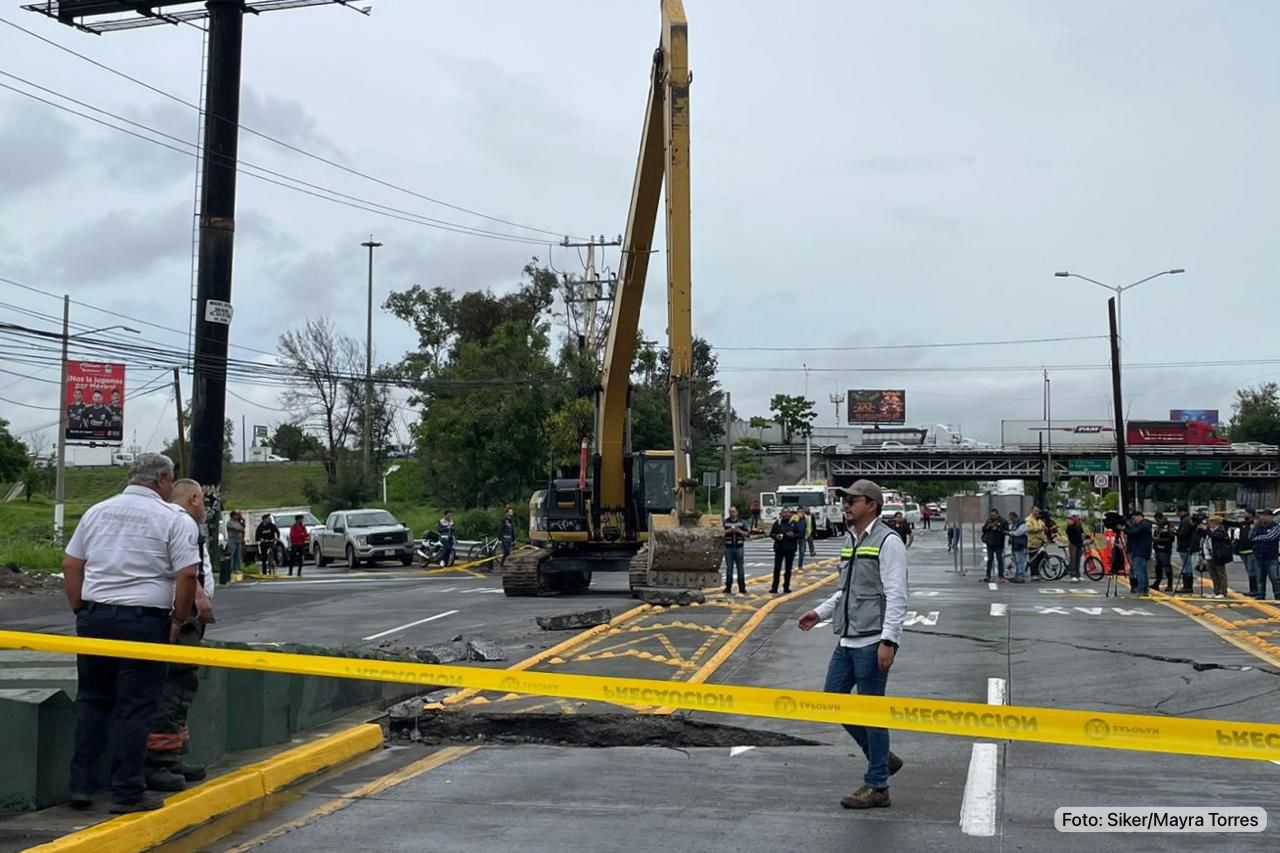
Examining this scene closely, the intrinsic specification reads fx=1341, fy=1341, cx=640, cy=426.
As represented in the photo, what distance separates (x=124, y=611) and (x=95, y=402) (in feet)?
140

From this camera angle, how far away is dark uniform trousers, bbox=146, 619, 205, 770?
731cm

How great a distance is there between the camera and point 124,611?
7008mm

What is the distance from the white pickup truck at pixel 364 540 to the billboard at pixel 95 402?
8.87 meters

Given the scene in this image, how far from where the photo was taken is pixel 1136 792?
26.4ft

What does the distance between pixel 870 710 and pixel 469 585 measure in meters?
24.7

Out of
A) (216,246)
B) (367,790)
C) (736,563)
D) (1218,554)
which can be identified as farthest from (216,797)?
(1218,554)

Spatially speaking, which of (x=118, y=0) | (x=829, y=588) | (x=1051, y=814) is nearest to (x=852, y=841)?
(x=1051, y=814)

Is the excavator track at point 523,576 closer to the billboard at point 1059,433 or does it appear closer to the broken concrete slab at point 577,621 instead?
the broken concrete slab at point 577,621

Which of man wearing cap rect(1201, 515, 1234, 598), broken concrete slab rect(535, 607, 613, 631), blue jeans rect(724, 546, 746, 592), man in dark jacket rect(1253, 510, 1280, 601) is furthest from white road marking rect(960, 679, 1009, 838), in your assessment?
man in dark jacket rect(1253, 510, 1280, 601)

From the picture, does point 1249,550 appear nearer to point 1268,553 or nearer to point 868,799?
point 1268,553

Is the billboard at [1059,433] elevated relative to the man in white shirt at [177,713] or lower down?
elevated

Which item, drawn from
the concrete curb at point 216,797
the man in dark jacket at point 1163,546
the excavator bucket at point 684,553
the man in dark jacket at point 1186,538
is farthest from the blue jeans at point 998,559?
the concrete curb at point 216,797

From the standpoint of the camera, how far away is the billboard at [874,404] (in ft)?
518

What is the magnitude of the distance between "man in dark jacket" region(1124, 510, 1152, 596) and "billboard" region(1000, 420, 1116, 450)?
81365mm
